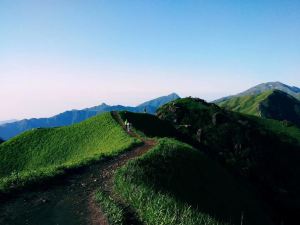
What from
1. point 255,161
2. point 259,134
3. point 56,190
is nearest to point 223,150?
point 255,161

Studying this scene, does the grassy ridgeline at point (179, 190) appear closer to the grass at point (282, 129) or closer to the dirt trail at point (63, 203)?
the dirt trail at point (63, 203)

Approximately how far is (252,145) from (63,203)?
3584 inches

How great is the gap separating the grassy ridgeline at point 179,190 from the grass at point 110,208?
3.19 feet

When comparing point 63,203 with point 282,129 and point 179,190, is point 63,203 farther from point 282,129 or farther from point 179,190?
point 282,129

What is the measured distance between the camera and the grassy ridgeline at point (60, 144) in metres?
51.9

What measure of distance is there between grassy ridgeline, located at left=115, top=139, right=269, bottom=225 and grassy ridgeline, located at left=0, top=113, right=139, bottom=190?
288 inches

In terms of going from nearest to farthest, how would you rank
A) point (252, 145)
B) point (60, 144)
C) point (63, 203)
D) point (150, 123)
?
1. point (63, 203)
2. point (60, 144)
3. point (150, 123)
4. point (252, 145)

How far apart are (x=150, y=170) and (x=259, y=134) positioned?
89.4 m

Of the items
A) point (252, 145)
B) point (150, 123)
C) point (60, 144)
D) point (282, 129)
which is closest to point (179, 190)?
point (60, 144)

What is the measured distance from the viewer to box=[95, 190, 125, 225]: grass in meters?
19.1

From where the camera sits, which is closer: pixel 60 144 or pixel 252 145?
pixel 60 144

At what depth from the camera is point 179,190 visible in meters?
31.9

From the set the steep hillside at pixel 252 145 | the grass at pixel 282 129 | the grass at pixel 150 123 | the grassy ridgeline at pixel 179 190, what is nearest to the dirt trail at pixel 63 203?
the grassy ridgeline at pixel 179 190

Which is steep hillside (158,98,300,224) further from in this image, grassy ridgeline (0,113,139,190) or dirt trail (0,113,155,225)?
dirt trail (0,113,155,225)
